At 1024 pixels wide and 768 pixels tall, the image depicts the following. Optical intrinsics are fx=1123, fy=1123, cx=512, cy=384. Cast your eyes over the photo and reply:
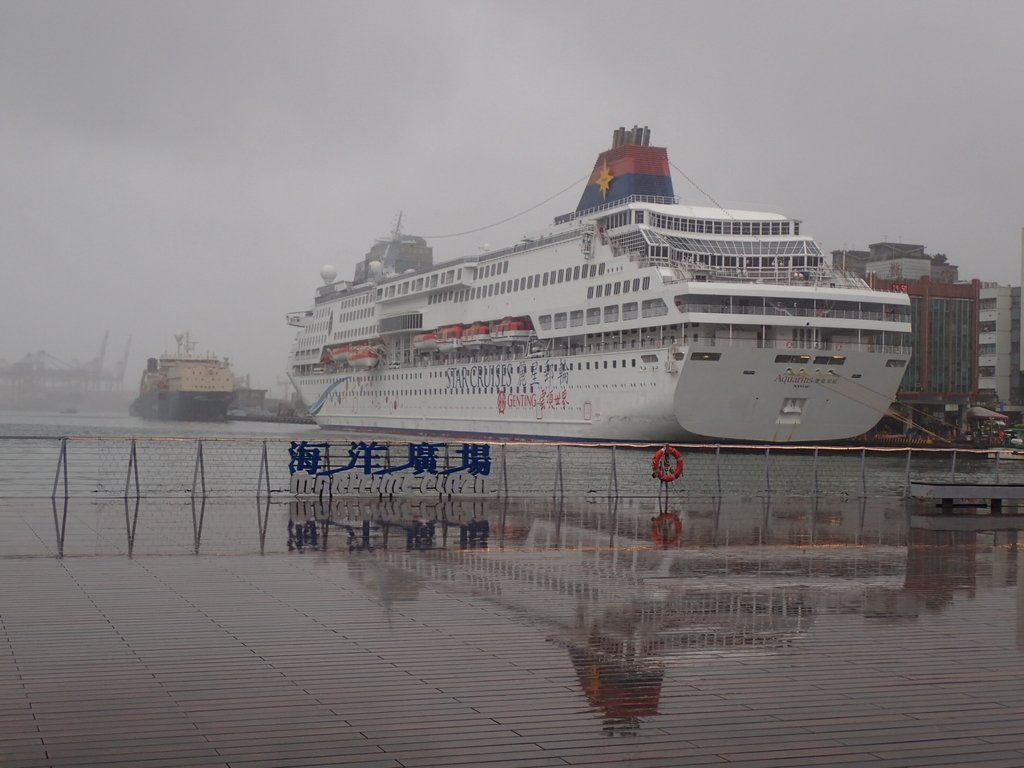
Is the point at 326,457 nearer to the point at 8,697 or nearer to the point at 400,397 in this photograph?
the point at 8,697

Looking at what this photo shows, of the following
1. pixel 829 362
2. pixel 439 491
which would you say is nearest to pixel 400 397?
pixel 829 362

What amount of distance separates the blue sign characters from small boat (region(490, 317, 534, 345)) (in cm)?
3755

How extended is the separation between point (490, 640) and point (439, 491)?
11.3 meters

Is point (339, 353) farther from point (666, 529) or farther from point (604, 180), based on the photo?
point (666, 529)

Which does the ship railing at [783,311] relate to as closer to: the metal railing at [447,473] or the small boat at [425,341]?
the metal railing at [447,473]

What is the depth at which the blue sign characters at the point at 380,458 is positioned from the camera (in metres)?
18.4

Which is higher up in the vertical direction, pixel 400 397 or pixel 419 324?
pixel 419 324

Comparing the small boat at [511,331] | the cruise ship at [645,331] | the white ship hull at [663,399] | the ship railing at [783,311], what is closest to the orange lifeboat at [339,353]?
the cruise ship at [645,331]

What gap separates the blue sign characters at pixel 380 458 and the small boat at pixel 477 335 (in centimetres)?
4035

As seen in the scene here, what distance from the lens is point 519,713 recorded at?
610 cm

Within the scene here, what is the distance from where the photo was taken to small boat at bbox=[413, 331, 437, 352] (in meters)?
67.3

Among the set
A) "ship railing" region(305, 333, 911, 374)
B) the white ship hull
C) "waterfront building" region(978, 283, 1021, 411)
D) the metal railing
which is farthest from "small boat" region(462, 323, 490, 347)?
"waterfront building" region(978, 283, 1021, 411)

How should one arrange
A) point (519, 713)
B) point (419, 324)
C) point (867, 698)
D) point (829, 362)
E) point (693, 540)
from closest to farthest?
point (519, 713) < point (867, 698) < point (693, 540) < point (829, 362) < point (419, 324)

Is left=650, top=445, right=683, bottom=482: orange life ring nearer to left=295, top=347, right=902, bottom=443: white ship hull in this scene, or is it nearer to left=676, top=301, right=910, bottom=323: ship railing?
left=295, top=347, right=902, bottom=443: white ship hull
